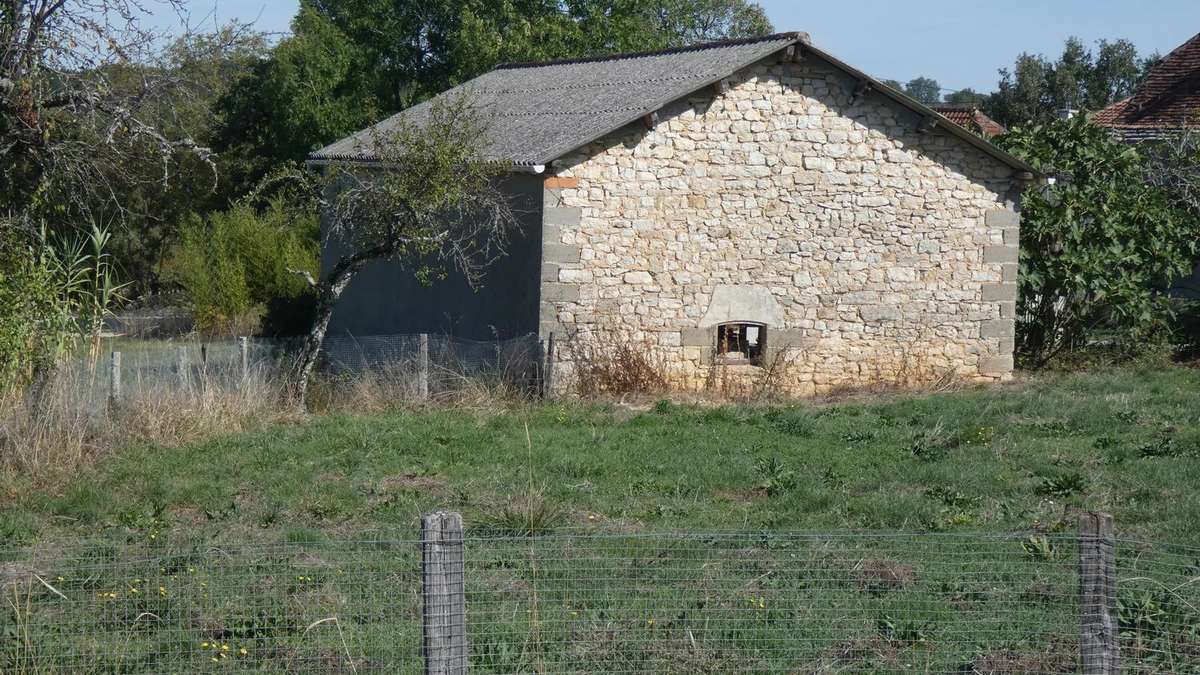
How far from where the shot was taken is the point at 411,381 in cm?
1532

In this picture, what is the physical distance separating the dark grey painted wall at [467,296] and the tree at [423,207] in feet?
0.82

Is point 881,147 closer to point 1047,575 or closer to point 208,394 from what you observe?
point 208,394

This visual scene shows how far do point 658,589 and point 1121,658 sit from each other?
2348 millimetres

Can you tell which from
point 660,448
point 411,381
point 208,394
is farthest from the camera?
point 411,381

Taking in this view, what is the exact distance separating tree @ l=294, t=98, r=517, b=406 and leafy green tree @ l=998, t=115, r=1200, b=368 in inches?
313

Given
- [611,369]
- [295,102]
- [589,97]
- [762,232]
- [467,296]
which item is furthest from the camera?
[295,102]

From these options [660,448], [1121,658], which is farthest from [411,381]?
[1121,658]

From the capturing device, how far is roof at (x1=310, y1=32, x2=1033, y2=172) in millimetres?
16250

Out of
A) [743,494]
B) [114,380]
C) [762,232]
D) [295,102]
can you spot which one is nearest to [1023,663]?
[743,494]

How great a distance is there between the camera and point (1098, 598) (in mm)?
5879

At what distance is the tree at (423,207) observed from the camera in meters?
15.7

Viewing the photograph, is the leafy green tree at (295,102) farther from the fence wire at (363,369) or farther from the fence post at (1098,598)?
the fence post at (1098,598)

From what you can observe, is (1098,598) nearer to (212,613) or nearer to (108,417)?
(212,613)

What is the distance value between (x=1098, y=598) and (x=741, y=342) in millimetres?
11585
